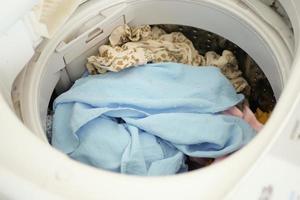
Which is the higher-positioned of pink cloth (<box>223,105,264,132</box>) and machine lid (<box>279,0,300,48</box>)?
machine lid (<box>279,0,300,48</box>)

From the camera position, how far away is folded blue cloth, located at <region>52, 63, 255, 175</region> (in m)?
0.92

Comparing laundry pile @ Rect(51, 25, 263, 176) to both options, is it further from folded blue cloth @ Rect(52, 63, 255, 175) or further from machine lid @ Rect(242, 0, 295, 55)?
machine lid @ Rect(242, 0, 295, 55)

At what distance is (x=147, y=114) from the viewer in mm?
968

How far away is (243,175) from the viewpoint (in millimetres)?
598

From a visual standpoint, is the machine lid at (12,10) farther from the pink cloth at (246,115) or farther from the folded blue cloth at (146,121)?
the pink cloth at (246,115)

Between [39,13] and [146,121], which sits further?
[146,121]

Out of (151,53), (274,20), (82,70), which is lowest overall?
(82,70)

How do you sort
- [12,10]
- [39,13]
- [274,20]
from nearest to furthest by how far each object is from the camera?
[12,10] → [39,13] → [274,20]

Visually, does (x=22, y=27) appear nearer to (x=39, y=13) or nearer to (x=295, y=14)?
(x=39, y=13)

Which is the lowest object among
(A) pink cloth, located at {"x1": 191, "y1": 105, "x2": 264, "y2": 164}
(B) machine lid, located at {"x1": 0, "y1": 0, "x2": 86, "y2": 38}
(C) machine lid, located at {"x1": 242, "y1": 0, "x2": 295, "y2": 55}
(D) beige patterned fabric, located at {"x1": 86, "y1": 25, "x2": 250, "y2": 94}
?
(A) pink cloth, located at {"x1": 191, "y1": 105, "x2": 264, "y2": 164}

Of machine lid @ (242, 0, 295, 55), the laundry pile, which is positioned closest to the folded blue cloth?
the laundry pile

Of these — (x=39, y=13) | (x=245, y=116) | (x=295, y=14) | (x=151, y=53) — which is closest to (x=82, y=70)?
(x=151, y=53)

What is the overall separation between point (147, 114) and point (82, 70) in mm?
248

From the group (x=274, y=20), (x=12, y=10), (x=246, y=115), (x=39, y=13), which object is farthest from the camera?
(x=246, y=115)
